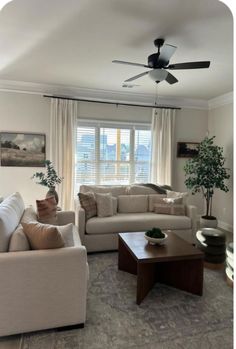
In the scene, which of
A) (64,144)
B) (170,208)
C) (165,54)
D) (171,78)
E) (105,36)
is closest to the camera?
(165,54)

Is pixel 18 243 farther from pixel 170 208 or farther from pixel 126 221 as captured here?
pixel 170 208

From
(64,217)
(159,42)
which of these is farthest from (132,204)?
(159,42)

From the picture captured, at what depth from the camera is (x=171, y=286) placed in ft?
8.82

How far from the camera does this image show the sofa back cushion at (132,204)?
14.1ft

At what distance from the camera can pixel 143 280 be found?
2.39 m

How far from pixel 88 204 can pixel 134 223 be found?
0.79 metres

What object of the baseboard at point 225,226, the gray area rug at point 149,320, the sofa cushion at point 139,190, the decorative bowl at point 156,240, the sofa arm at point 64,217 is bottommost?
the gray area rug at point 149,320

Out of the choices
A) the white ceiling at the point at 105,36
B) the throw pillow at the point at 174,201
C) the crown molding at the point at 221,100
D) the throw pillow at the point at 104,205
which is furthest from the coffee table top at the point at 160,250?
the crown molding at the point at 221,100

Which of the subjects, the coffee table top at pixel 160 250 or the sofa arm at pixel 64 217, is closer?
the coffee table top at pixel 160 250

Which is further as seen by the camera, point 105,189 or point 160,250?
point 105,189

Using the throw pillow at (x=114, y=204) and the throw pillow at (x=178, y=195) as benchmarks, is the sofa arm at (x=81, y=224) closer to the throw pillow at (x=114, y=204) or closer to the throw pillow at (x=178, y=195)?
the throw pillow at (x=114, y=204)

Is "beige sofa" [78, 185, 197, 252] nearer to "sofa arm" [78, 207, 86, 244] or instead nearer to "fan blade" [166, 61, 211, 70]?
"sofa arm" [78, 207, 86, 244]

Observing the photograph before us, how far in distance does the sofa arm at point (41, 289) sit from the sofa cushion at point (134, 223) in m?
1.64

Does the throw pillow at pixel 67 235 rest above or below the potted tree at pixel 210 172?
below
